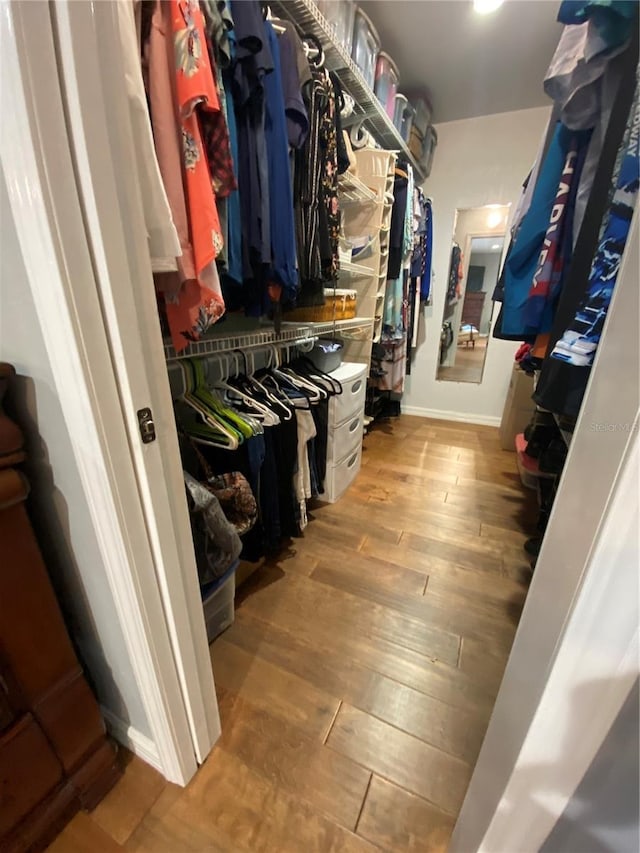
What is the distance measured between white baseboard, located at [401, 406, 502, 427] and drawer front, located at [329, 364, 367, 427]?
1.72m

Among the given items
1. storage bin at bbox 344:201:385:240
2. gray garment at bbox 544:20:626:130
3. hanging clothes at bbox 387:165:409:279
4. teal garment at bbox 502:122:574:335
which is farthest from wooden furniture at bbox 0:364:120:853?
hanging clothes at bbox 387:165:409:279

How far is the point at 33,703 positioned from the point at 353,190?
2375mm

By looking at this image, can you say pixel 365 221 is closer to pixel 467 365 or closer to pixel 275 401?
pixel 275 401

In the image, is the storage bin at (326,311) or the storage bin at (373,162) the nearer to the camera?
the storage bin at (326,311)

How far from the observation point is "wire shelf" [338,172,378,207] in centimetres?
170

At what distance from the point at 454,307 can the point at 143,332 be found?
3.32 m

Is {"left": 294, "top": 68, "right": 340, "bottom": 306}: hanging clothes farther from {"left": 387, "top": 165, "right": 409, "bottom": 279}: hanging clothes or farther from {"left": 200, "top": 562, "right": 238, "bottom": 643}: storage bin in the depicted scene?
{"left": 200, "top": 562, "right": 238, "bottom": 643}: storage bin

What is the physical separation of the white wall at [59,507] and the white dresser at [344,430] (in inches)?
49.4

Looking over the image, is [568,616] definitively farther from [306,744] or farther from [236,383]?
[236,383]

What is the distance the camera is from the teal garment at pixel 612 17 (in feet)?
2.05

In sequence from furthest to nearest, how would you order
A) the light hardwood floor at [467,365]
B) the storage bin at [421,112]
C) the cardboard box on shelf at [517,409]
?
1. the light hardwood floor at [467,365]
2. the cardboard box on shelf at [517,409]
3. the storage bin at [421,112]

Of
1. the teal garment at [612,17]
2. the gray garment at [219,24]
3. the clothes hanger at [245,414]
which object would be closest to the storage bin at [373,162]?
the gray garment at [219,24]

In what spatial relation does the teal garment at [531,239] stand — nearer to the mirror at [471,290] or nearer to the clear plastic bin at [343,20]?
the clear plastic bin at [343,20]

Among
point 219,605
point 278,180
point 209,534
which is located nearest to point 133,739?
point 219,605
